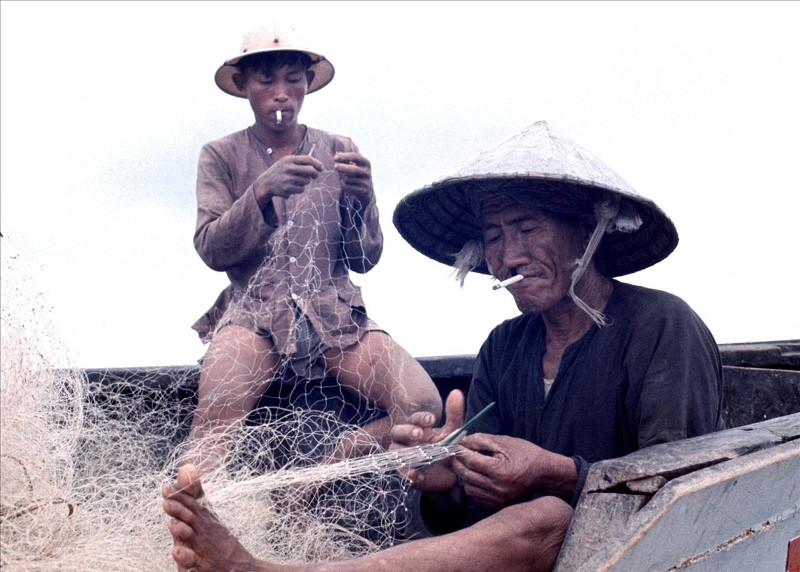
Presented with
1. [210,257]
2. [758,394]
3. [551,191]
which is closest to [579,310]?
[551,191]

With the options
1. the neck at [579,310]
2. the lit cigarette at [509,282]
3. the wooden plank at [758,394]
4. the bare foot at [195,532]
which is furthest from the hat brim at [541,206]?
the wooden plank at [758,394]

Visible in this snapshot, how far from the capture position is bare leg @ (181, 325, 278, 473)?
3430 mm

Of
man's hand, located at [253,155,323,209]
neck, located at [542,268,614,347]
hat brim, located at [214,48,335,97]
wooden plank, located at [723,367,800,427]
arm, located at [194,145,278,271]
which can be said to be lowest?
wooden plank, located at [723,367,800,427]

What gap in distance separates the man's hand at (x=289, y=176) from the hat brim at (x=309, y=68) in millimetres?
573

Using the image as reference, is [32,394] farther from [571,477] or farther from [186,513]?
[571,477]

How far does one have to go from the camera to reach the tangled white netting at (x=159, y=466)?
242 centimetres

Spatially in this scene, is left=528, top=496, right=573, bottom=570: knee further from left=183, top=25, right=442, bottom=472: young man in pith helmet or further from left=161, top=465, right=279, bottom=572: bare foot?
left=183, top=25, right=442, bottom=472: young man in pith helmet

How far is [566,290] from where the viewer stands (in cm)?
319

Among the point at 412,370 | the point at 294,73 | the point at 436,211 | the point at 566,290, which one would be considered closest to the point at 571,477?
the point at 566,290

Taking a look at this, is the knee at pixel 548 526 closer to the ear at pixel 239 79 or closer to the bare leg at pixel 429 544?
the bare leg at pixel 429 544

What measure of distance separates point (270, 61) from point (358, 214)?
679mm

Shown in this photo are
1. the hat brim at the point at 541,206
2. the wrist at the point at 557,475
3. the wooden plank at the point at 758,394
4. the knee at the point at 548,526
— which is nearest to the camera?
the knee at the point at 548,526

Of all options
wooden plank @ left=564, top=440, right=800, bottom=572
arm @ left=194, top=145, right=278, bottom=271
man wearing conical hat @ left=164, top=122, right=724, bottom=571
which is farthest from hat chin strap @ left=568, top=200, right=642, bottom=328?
arm @ left=194, top=145, right=278, bottom=271

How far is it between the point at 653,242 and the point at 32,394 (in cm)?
207
